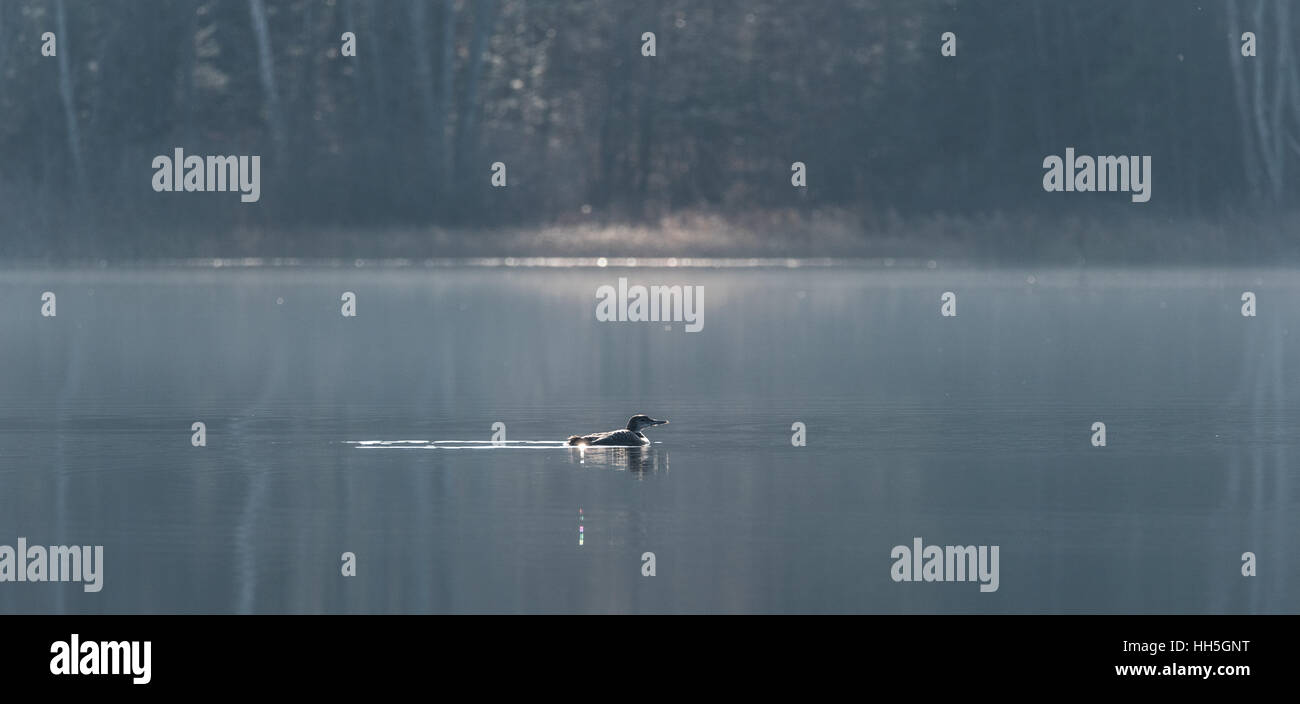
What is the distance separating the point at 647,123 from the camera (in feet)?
298

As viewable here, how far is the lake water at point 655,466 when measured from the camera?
43.3ft

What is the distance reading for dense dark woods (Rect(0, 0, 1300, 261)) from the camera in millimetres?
83312

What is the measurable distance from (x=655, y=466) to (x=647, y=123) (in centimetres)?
7259

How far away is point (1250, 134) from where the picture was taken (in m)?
87.7

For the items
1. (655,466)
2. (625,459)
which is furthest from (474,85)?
(655,466)

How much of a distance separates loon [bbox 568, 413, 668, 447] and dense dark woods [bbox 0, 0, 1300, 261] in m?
62.5

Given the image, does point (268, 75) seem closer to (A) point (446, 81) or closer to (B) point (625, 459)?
(A) point (446, 81)

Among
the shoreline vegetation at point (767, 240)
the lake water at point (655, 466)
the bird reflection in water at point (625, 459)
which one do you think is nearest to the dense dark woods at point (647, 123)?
the shoreline vegetation at point (767, 240)

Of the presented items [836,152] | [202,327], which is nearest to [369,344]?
[202,327]

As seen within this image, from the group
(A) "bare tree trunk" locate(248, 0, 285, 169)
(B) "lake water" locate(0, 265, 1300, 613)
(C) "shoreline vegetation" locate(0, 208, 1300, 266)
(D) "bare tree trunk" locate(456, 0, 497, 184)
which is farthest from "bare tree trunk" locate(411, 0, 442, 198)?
(B) "lake water" locate(0, 265, 1300, 613)

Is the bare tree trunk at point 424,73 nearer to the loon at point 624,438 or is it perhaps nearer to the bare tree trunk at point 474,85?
the bare tree trunk at point 474,85

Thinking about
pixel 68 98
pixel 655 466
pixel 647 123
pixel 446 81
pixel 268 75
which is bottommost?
pixel 655 466
